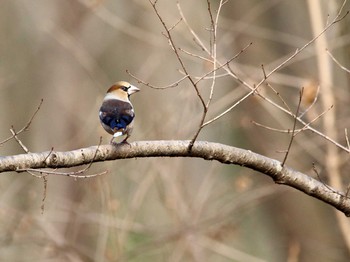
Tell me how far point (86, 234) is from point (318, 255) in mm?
3111

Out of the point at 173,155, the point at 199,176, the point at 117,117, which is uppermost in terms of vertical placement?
the point at 199,176

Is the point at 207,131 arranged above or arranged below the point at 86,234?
above

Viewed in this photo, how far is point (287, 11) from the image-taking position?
1016 centimetres

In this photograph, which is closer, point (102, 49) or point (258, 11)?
point (258, 11)

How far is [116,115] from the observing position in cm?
539

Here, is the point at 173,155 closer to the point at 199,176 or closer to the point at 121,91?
the point at 121,91

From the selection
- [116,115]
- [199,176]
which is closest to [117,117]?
[116,115]

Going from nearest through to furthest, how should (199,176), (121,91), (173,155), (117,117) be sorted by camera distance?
(173,155) < (117,117) < (121,91) < (199,176)

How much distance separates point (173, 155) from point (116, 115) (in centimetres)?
79

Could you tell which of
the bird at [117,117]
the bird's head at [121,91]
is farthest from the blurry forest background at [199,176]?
the bird at [117,117]

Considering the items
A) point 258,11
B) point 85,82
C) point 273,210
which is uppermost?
point 85,82

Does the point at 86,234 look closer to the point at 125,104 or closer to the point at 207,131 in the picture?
the point at 207,131

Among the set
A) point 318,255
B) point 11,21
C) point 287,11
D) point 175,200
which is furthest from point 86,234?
point 11,21

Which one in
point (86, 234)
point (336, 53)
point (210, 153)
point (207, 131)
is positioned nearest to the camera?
point (210, 153)
